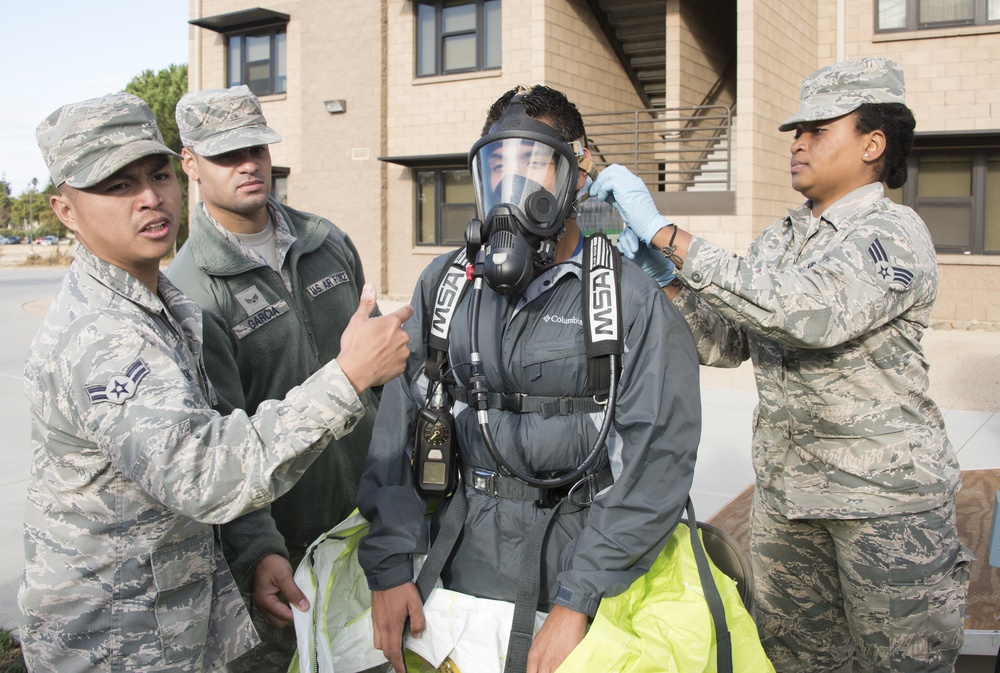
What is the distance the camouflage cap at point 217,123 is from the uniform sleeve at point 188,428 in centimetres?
137

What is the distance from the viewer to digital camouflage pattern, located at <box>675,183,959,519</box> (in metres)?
2.51

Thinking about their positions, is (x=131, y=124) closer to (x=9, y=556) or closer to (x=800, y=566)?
(x=800, y=566)

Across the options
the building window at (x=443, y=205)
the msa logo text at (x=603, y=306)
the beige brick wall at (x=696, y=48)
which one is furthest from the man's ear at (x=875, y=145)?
the building window at (x=443, y=205)

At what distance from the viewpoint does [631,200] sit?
2691 millimetres

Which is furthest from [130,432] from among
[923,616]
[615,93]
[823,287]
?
[615,93]

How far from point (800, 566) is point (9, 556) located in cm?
422

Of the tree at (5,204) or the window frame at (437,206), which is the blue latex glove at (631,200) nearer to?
the window frame at (437,206)

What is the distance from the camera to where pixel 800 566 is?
9.82 ft

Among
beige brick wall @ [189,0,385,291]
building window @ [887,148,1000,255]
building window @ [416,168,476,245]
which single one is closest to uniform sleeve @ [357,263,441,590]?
building window @ [887,148,1000,255]

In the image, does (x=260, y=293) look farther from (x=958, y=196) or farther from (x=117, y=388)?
(x=958, y=196)

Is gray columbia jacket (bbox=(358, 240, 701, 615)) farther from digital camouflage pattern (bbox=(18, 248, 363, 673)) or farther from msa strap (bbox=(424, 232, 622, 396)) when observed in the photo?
digital camouflage pattern (bbox=(18, 248, 363, 673))

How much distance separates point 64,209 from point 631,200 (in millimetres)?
1604

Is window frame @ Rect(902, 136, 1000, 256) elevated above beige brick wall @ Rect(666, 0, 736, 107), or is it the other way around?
beige brick wall @ Rect(666, 0, 736, 107)

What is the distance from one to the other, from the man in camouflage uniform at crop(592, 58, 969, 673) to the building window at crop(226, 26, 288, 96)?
58.9ft
